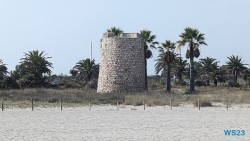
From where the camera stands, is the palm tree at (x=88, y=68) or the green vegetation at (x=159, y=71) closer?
the green vegetation at (x=159, y=71)

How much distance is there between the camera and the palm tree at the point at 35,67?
A: 57875 millimetres

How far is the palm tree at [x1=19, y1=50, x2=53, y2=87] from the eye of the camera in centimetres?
5788

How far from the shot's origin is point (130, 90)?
1629 inches

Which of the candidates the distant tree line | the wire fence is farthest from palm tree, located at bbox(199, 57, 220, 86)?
the wire fence

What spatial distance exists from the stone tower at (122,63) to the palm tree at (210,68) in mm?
22228

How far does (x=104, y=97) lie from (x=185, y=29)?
52.1 ft

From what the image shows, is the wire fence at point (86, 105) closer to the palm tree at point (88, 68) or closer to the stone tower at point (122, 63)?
the stone tower at point (122, 63)

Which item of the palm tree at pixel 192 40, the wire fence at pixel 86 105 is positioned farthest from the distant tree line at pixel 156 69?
the wire fence at pixel 86 105

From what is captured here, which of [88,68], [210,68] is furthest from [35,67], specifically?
[210,68]

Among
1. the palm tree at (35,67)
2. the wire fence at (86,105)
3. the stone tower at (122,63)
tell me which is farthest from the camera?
the palm tree at (35,67)

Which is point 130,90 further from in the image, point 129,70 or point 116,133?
point 116,133

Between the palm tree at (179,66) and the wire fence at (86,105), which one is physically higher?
the palm tree at (179,66)

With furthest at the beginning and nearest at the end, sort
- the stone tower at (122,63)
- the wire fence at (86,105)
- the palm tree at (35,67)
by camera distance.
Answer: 1. the palm tree at (35,67)
2. the stone tower at (122,63)
3. the wire fence at (86,105)

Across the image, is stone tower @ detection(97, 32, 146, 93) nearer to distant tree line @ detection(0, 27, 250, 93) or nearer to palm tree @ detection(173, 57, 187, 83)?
distant tree line @ detection(0, 27, 250, 93)
